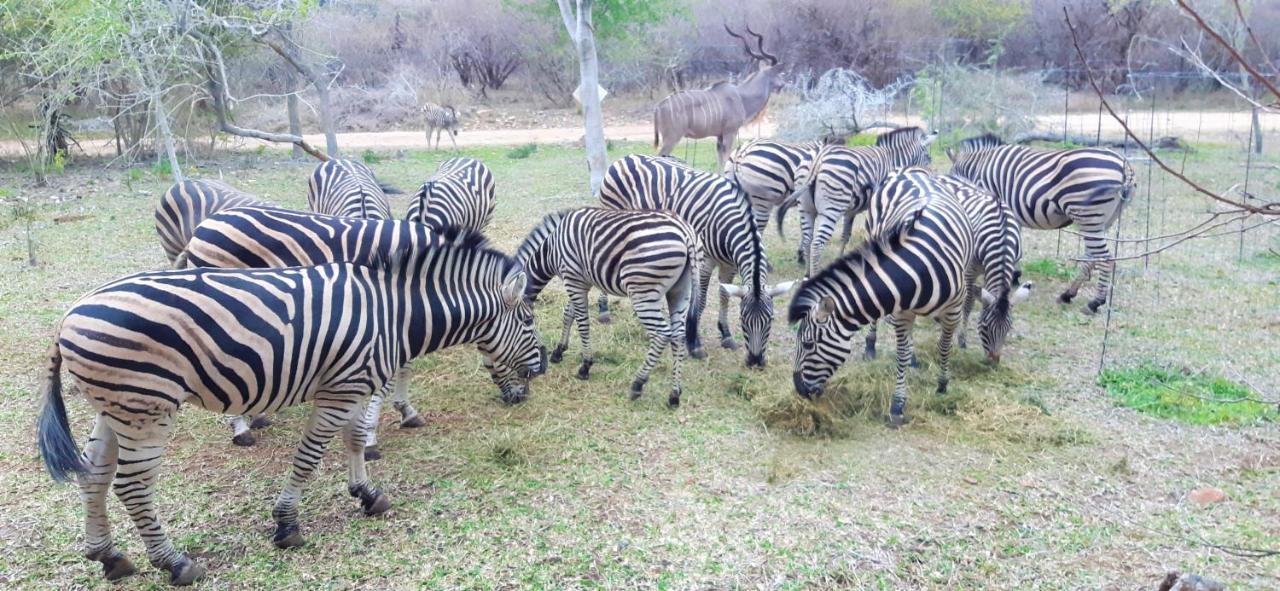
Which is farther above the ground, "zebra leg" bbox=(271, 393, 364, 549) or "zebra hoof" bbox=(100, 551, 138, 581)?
"zebra leg" bbox=(271, 393, 364, 549)

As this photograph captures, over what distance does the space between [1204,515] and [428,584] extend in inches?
163

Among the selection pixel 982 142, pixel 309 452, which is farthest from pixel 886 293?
pixel 982 142

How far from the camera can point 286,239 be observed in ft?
18.5

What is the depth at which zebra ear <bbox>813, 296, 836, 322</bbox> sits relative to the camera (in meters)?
5.62

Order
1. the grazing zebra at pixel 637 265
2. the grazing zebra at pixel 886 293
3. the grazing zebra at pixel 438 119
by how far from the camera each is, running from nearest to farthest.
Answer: the grazing zebra at pixel 886 293, the grazing zebra at pixel 637 265, the grazing zebra at pixel 438 119

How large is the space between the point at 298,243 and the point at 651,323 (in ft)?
8.19

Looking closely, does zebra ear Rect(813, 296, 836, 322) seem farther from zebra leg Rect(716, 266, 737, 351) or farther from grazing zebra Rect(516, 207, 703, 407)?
zebra leg Rect(716, 266, 737, 351)

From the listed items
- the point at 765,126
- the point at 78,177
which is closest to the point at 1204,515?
the point at 78,177

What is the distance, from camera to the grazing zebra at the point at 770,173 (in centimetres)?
994

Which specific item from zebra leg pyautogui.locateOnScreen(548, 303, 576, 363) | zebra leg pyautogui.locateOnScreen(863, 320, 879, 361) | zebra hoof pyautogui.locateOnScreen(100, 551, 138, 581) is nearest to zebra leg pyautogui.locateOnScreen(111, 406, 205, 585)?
zebra hoof pyautogui.locateOnScreen(100, 551, 138, 581)

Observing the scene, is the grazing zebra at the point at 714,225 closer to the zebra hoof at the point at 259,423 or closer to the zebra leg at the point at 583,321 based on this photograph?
the zebra leg at the point at 583,321

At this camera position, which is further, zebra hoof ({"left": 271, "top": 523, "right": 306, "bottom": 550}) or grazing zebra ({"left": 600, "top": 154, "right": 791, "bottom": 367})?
grazing zebra ({"left": 600, "top": 154, "right": 791, "bottom": 367})

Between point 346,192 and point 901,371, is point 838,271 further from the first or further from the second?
point 346,192

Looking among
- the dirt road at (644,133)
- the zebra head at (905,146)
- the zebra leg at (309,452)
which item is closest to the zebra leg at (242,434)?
the zebra leg at (309,452)
